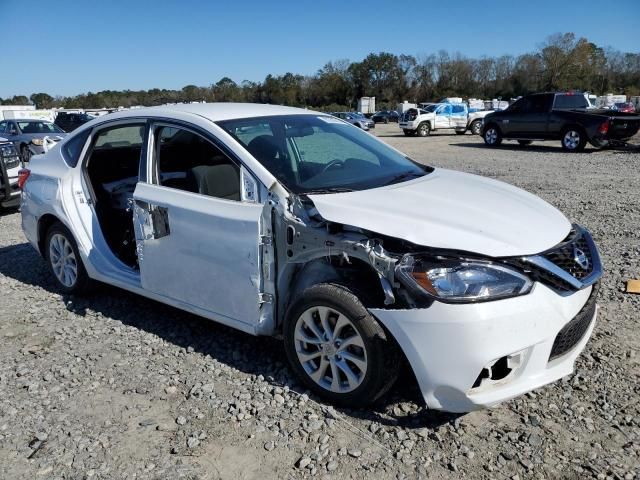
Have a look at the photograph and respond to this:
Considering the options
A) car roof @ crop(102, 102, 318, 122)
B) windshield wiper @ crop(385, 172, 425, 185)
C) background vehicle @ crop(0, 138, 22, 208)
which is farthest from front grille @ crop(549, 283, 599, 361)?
background vehicle @ crop(0, 138, 22, 208)

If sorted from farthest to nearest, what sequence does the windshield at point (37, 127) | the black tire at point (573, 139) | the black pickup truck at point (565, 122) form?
the windshield at point (37, 127)
the black tire at point (573, 139)
the black pickup truck at point (565, 122)

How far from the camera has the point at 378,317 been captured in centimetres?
273

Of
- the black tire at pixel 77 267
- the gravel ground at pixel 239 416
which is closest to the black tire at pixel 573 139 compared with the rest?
the gravel ground at pixel 239 416

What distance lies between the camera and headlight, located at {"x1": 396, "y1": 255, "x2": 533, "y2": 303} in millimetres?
2557

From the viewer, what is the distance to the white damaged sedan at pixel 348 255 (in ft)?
8.48

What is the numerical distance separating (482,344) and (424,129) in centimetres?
2933

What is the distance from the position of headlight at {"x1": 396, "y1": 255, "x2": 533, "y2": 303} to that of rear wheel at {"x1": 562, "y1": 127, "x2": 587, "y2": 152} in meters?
15.9

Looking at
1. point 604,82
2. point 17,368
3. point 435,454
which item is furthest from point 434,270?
point 604,82

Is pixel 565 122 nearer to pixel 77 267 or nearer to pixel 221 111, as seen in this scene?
pixel 221 111

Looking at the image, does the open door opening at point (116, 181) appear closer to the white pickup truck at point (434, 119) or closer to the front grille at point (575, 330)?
the front grille at point (575, 330)

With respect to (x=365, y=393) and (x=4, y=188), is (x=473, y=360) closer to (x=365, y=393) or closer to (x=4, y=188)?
(x=365, y=393)

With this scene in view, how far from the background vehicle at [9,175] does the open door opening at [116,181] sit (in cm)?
446

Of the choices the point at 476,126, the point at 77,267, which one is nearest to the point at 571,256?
the point at 77,267

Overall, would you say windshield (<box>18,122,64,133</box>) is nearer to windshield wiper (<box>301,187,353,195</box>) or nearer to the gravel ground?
the gravel ground
